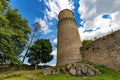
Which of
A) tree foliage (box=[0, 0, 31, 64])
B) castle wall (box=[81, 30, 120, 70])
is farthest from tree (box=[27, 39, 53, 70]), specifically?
castle wall (box=[81, 30, 120, 70])

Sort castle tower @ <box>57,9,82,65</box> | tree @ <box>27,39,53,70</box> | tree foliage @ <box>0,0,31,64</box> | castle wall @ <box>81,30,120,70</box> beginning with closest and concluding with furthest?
castle wall @ <box>81,30,120,70</box> < tree foliage @ <box>0,0,31,64</box> < castle tower @ <box>57,9,82,65</box> < tree @ <box>27,39,53,70</box>

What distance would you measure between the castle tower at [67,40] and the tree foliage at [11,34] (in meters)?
5.25

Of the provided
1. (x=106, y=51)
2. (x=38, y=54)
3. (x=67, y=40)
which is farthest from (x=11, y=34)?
(x=106, y=51)

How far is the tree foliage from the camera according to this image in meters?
21.0

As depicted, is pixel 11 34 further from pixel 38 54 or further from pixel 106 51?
pixel 106 51

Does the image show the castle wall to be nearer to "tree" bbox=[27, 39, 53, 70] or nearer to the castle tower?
the castle tower

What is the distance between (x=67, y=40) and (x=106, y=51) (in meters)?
5.62

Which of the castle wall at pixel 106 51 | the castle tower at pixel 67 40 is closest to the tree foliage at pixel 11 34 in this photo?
the castle tower at pixel 67 40

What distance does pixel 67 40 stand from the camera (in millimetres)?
23094

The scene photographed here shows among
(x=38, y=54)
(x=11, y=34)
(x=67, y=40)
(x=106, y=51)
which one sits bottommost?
(x=106, y=51)

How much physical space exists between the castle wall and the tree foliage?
8.89m

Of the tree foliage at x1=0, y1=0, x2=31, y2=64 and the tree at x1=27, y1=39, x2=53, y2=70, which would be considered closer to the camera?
the tree foliage at x1=0, y1=0, x2=31, y2=64

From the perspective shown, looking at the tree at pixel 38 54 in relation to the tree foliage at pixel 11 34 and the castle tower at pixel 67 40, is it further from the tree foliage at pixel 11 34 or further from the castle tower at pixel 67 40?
the castle tower at pixel 67 40

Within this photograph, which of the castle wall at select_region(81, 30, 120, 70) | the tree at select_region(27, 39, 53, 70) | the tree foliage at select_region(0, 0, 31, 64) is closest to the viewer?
the castle wall at select_region(81, 30, 120, 70)
